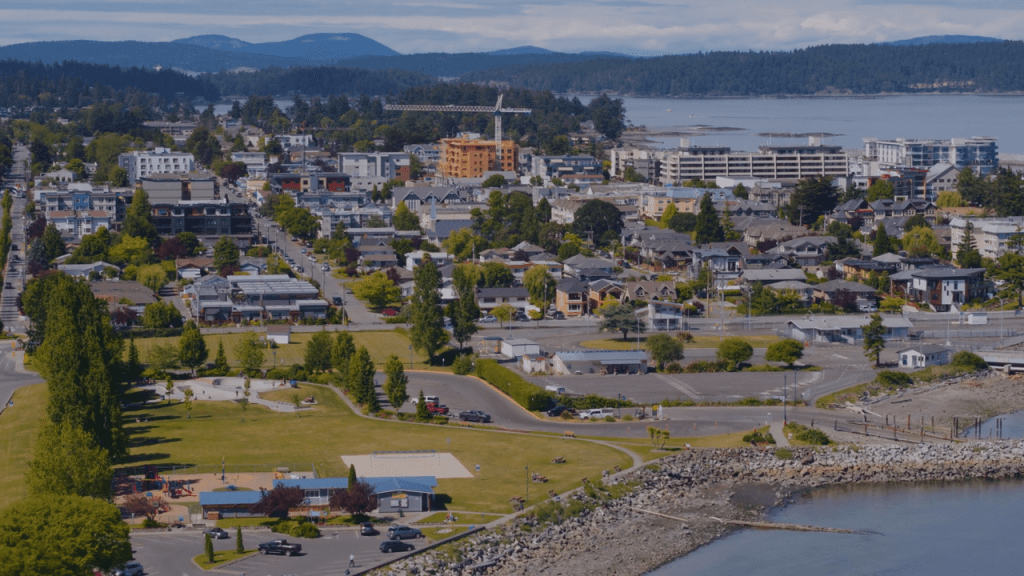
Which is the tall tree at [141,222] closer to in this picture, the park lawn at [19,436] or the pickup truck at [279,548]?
the park lawn at [19,436]

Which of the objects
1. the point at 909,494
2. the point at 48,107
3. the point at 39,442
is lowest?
the point at 909,494

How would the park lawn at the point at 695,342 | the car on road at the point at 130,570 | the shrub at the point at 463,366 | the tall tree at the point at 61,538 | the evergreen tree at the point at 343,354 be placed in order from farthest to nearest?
1. the park lawn at the point at 695,342
2. the shrub at the point at 463,366
3. the evergreen tree at the point at 343,354
4. the car on road at the point at 130,570
5. the tall tree at the point at 61,538

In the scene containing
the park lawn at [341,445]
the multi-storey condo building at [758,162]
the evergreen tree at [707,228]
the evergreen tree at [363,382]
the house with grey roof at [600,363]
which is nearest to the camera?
the park lawn at [341,445]

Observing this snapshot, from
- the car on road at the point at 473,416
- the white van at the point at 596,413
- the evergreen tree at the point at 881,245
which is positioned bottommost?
the white van at the point at 596,413

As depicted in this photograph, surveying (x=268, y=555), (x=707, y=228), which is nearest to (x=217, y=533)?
(x=268, y=555)

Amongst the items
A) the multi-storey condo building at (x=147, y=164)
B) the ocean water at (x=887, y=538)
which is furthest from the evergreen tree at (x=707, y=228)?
the multi-storey condo building at (x=147, y=164)

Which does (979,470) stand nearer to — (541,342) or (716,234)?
(541,342)

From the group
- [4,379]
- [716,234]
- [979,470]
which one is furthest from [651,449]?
[716,234]
